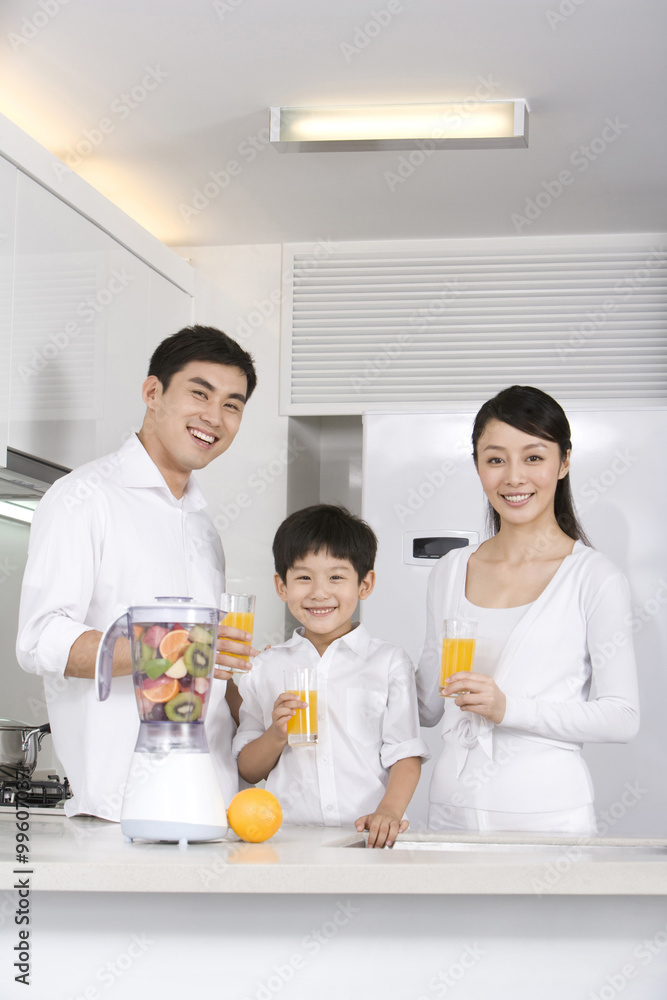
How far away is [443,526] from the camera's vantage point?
2969 mm

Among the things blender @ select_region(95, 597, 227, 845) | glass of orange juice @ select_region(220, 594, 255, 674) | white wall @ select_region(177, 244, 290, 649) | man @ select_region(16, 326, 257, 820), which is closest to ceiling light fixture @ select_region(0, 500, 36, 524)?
white wall @ select_region(177, 244, 290, 649)

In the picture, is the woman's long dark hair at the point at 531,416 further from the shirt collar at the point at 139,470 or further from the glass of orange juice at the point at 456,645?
the shirt collar at the point at 139,470

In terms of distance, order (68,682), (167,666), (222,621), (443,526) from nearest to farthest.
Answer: (167,666) → (222,621) → (68,682) → (443,526)

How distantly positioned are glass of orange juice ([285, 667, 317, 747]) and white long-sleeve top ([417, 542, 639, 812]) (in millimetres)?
271

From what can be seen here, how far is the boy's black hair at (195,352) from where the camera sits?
5.90 ft

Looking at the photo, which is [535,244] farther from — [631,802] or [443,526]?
[631,802]

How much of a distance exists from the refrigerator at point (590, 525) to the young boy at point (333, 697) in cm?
120

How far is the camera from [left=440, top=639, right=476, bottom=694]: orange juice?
58.1 inches

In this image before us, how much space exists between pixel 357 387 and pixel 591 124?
115cm

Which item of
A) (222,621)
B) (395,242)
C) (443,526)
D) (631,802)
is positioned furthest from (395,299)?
Answer: (222,621)

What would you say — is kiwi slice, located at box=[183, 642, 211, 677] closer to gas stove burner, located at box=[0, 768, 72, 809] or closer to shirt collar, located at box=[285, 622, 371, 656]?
shirt collar, located at box=[285, 622, 371, 656]

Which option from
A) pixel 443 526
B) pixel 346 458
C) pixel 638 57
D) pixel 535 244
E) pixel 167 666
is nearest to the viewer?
pixel 167 666

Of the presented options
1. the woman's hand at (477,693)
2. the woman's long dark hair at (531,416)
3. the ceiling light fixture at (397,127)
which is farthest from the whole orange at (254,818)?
the ceiling light fixture at (397,127)

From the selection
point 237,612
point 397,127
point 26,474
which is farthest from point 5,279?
point 237,612
